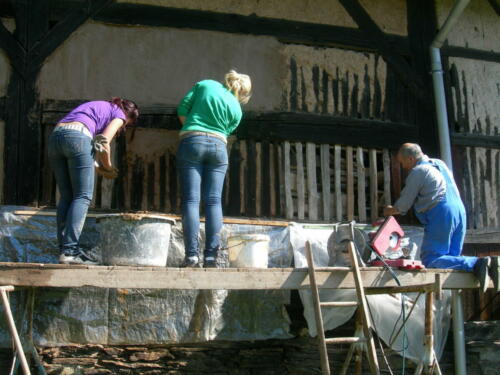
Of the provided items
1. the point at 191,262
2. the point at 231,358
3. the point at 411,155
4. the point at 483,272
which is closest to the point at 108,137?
the point at 191,262

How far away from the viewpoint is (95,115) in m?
6.34

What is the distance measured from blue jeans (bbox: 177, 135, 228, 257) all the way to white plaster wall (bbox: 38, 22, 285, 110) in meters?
1.70

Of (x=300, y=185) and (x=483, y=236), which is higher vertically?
(x=300, y=185)

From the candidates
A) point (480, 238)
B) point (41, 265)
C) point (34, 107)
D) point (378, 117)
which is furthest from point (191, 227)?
point (480, 238)

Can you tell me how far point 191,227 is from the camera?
614 centimetres

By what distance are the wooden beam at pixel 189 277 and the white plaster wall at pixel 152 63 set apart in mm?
2592

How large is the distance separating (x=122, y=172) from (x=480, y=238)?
3.92 meters

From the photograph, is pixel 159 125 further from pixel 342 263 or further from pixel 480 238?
pixel 480 238

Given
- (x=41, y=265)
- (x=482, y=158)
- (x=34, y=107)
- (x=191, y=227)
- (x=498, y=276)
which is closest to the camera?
(x=41, y=265)

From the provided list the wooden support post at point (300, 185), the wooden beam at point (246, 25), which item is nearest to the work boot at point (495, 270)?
the wooden support post at point (300, 185)

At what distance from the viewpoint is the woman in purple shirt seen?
5910mm

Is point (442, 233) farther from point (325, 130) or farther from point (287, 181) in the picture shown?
point (325, 130)

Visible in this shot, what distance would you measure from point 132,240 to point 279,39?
3340mm

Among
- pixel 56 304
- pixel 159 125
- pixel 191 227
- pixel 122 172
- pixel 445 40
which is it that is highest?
pixel 445 40
